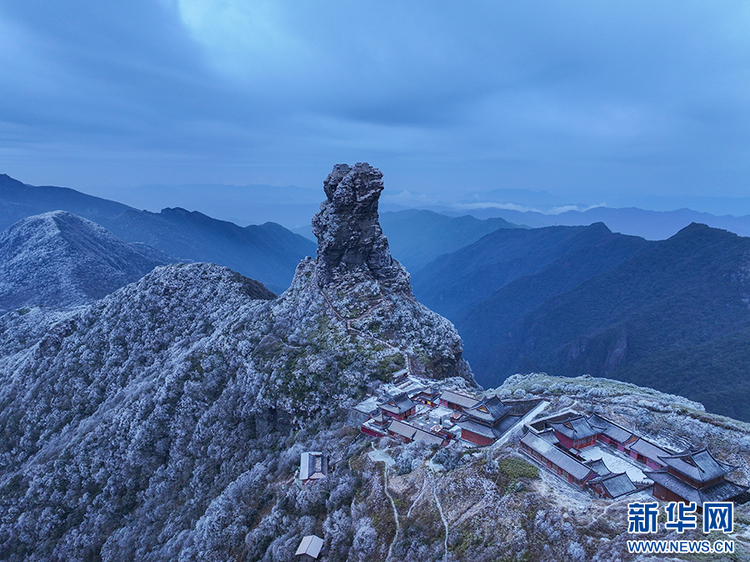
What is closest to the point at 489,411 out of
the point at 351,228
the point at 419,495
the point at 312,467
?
the point at 419,495

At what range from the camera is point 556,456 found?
109 ft

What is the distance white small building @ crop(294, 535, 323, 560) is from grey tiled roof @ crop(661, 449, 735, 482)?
26816 millimetres

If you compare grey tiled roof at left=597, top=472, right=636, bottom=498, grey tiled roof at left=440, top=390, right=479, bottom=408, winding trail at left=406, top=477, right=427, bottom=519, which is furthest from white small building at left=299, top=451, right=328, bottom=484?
grey tiled roof at left=597, top=472, right=636, bottom=498

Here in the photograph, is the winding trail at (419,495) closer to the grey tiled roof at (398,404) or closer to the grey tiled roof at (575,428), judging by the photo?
the grey tiled roof at (398,404)

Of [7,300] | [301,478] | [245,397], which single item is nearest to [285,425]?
[245,397]

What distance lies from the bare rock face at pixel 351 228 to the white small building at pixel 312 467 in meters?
37.2

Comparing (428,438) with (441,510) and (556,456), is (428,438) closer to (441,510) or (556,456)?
(441,510)

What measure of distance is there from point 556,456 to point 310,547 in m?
20.5

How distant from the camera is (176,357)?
8419 cm

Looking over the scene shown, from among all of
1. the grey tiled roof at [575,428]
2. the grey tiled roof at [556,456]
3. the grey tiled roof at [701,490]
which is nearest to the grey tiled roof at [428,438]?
the grey tiled roof at [556,456]

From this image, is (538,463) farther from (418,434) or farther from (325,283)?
(325,283)

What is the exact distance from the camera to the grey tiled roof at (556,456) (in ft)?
104

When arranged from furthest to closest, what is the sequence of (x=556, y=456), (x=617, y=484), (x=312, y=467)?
(x=312, y=467) → (x=556, y=456) → (x=617, y=484)

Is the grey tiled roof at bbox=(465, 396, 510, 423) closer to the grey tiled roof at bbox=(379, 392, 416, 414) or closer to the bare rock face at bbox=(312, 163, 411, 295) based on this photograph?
the grey tiled roof at bbox=(379, 392, 416, 414)
